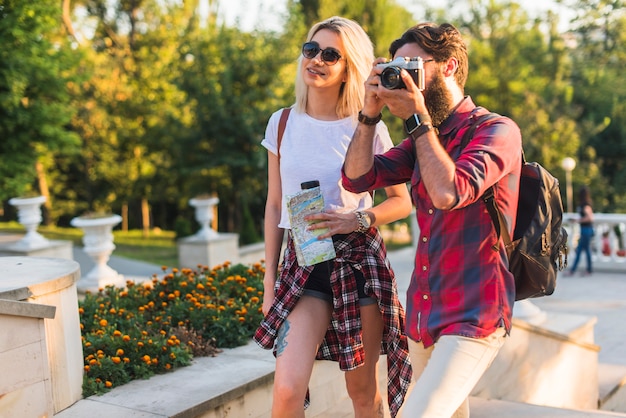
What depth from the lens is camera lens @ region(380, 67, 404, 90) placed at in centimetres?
208

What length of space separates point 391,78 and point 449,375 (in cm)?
90

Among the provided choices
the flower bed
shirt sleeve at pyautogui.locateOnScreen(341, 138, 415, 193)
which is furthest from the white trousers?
the flower bed

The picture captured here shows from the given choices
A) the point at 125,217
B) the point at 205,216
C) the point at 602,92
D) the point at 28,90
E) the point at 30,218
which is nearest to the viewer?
the point at 30,218

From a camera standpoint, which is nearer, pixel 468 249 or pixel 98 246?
pixel 468 249

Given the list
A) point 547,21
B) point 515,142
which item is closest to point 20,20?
point 515,142

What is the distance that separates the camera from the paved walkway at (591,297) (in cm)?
767

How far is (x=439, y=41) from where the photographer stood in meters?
2.21

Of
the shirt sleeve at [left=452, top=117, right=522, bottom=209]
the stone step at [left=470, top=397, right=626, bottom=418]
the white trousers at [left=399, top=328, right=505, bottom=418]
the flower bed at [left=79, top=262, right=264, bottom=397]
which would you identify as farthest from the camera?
the stone step at [left=470, top=397, right=626, bottom=418]

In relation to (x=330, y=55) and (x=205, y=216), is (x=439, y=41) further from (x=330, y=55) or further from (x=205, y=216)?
(x=205, y=216)

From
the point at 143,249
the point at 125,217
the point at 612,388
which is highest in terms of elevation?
the point at 612,388

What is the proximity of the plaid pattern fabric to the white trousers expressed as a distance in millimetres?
600

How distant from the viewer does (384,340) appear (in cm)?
289

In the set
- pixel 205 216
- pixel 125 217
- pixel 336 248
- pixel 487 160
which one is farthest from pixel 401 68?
pixel 125 217

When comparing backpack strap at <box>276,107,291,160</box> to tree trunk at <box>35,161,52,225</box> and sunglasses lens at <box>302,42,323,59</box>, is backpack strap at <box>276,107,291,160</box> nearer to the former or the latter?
sunglasses lens at <box>302,42,323,59</box>
